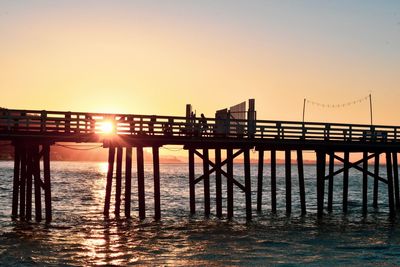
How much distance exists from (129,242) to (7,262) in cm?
559

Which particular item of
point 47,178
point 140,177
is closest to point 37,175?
point 47,178

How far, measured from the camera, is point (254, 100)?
30.8 meters

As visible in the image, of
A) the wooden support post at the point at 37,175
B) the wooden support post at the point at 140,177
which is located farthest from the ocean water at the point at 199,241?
the wooden support post at the point at 37,175

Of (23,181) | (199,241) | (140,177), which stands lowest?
(199,241)

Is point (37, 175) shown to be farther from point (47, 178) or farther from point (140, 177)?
point (140, 177)

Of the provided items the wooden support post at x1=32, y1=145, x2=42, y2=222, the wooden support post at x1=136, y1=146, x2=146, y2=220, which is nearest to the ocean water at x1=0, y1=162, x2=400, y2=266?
the wooden support post at x1=136, y1=146, x2=146, y2=220

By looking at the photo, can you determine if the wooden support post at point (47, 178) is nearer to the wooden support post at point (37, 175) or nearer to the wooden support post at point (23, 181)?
the wooden support post at point (37, 175)

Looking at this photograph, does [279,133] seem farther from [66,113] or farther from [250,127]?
[66,113]

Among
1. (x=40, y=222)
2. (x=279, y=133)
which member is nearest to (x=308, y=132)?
(x=279, y=133)

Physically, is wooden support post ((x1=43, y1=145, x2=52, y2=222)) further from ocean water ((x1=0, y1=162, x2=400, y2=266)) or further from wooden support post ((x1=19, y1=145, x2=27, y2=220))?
wooden support post ((x1=19, y1=145, x2=27, y2=220))

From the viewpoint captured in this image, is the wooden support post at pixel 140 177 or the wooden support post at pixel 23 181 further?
the wooden support post at pixel 23 181

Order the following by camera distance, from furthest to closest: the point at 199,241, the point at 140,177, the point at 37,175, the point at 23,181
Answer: the point at 23,181
the point at 140,177
the point at 37,175
the point at 199,241

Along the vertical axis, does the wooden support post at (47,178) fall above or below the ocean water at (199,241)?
above

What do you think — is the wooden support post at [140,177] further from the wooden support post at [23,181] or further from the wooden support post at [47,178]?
the wooden support post at [23,181]
